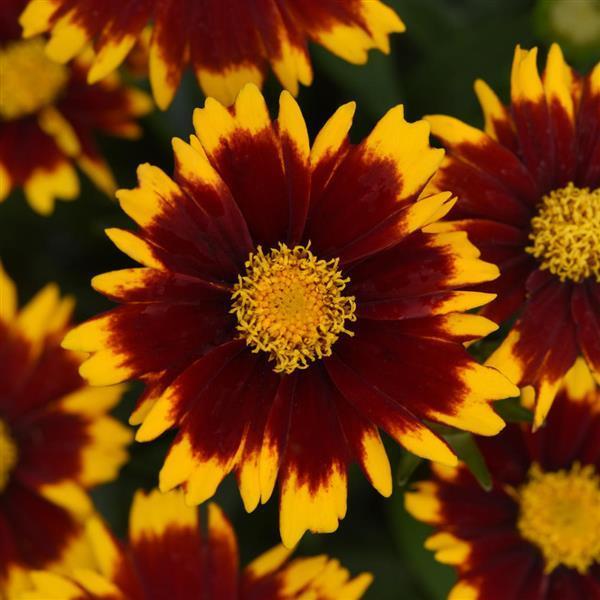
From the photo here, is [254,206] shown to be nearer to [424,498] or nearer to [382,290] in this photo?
[382,290]

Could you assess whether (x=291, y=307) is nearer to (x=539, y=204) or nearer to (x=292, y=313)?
(x=292, y=313)

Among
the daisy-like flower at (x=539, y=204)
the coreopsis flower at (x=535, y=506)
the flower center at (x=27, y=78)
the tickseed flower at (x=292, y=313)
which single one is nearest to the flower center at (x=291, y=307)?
the tickseed flower at (x=292, y=313)

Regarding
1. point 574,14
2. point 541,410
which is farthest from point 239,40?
point 541,410

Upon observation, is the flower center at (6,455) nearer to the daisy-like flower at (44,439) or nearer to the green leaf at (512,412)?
the daisy-like flower at (44,439)

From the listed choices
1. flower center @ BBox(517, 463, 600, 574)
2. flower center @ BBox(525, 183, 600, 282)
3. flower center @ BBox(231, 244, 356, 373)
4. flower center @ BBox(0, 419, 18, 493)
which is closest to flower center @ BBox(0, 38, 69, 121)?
flower center @ BBox(0, 419, 18, 493)

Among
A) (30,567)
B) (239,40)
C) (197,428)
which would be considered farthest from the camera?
(30,567)

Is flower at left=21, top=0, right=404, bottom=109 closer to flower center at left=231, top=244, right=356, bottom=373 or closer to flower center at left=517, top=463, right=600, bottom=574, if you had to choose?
flower center at left=231, top=244, right=356, bottom=373
